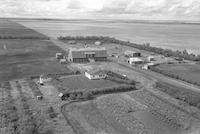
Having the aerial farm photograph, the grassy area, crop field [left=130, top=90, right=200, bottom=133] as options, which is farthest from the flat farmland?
crop field [left=130, top=90, right=200, bottom=133]

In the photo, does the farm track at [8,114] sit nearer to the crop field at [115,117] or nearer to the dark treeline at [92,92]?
the crop field at [115,117]

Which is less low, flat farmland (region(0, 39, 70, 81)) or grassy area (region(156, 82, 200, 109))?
flat farmland (region(0, 39, 70, 81))

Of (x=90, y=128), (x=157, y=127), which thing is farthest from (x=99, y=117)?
(x=157, y=127)

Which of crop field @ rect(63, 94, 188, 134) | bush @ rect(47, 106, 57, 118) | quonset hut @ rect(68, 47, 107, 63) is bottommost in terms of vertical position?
crop field @ rect(63, 94, 188, 134)

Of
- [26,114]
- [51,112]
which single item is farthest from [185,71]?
[26,114]

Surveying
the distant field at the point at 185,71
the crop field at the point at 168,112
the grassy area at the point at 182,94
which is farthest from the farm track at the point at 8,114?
the distant field at the point at 185,71

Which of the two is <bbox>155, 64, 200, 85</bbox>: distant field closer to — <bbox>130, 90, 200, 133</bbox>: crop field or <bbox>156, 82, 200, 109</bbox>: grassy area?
<bbox>156, 82, 200, 109</bbox>: grassy area

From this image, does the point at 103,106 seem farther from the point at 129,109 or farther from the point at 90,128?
the point at 90,128
